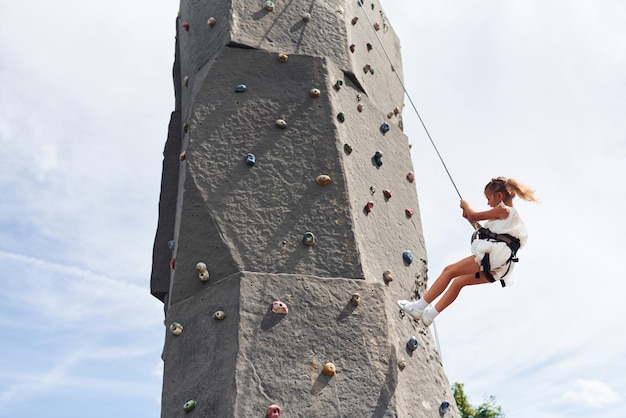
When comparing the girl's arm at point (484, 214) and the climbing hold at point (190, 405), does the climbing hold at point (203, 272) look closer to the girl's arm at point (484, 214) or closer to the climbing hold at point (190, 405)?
the climbing hold at point (190, 405)

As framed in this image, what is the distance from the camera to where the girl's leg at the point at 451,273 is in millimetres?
3980

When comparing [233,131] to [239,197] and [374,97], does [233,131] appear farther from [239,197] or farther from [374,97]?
[374,97]

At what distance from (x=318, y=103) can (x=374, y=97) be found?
864 millimetres

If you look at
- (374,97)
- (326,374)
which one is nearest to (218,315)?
(326,374)

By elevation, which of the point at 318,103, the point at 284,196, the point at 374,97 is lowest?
the point at 284,196

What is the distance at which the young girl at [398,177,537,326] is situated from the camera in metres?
3.91

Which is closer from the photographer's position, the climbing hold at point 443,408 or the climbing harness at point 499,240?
the climbing harness at point 499,240

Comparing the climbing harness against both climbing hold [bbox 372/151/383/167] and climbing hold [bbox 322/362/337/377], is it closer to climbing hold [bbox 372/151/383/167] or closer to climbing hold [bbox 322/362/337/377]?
climbing hold [bbox 322/362/337/377]

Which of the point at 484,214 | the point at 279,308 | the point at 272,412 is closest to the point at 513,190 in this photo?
the point at 484,214

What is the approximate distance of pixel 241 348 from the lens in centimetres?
377

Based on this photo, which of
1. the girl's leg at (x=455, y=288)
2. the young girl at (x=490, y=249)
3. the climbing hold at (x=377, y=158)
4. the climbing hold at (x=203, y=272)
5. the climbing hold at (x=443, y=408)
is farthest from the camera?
the climbing hold at (x=377, y=158)

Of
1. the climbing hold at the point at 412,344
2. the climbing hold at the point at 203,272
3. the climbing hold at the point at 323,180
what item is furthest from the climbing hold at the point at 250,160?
the climbing hold at the point at 412,344

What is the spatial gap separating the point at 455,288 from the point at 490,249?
1.10 ft

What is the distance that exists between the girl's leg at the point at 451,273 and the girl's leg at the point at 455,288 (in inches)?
0.7
